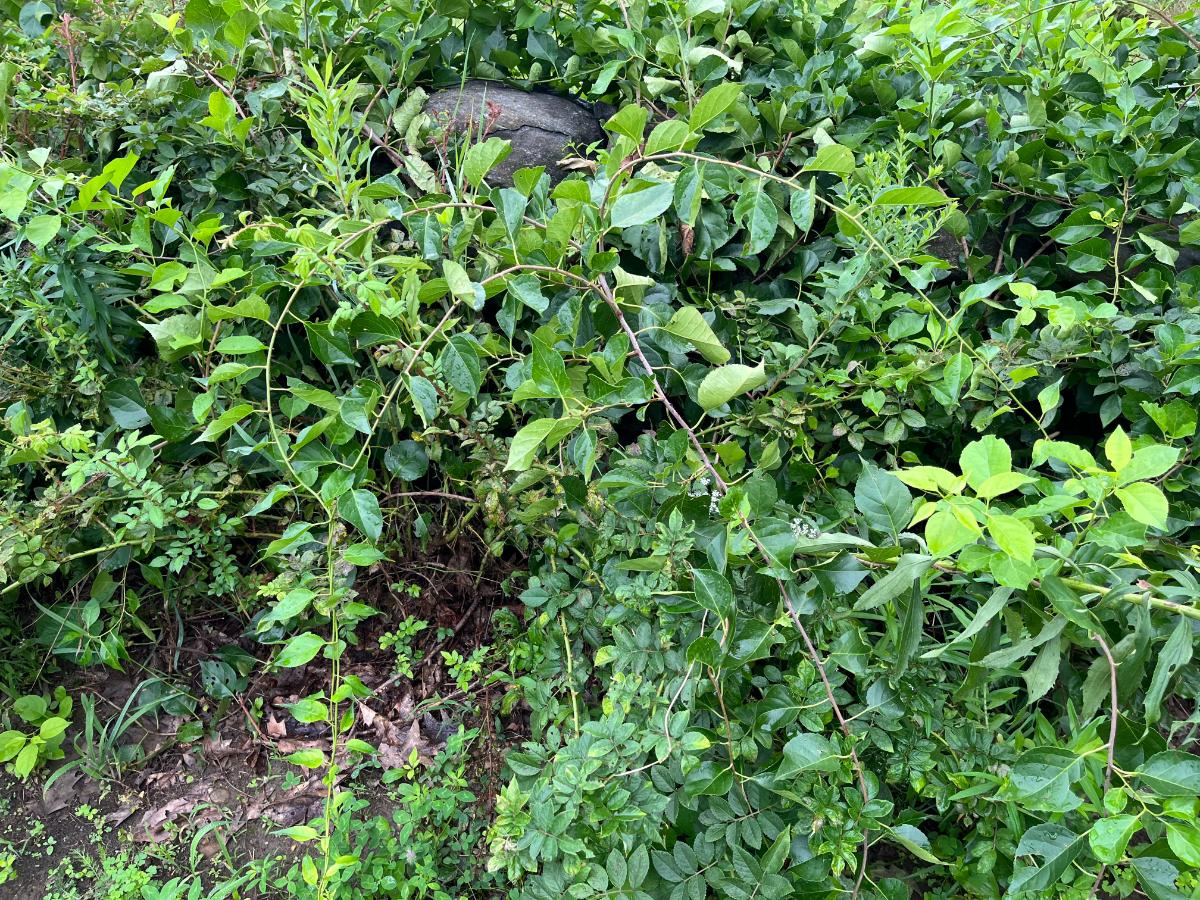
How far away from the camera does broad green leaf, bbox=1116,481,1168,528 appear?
89 centimetres

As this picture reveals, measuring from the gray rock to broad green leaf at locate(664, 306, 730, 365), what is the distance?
100 cm

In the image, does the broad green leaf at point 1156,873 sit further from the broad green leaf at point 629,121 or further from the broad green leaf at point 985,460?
the broad green leaf at point 629,121

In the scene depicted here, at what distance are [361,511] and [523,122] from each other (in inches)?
55.4

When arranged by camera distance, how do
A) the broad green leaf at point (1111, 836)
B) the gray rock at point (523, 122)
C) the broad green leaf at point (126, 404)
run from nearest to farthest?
the broad green leaf at point (1111, 836)
the broad green leaf at point (126, 404)
the gray rock at point (523, 122)

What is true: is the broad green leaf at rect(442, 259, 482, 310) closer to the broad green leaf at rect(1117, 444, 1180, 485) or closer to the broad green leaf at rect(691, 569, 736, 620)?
the broad green leaf at rect(691, 569, 736, 620)

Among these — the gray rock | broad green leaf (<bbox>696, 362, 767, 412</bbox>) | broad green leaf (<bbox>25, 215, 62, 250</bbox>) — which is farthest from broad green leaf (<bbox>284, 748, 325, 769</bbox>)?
the gray rock

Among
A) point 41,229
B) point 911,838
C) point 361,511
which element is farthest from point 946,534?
point 41,229

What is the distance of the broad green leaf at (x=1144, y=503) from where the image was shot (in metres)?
0.89

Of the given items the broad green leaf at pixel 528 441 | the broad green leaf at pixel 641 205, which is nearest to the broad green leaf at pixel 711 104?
the broad green leaf at pixel 641 205

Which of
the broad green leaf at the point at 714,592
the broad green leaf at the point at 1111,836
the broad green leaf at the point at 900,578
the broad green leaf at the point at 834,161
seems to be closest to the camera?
the broad green leaf at the point at 1111,836

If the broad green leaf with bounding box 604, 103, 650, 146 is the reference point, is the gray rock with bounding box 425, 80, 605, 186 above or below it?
below

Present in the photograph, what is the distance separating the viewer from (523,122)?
2.22 m

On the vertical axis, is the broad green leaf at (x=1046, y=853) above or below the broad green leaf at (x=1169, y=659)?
below

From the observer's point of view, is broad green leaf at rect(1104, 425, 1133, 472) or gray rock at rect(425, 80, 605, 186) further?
gray rock at rect(425, 80, 605, 186)
